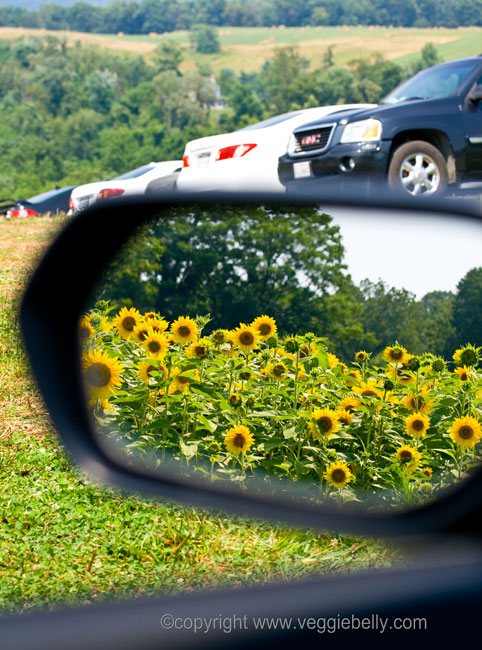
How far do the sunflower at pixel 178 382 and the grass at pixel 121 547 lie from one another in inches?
24.4

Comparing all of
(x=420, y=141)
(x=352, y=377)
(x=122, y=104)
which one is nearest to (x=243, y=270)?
(x=352, y=377)

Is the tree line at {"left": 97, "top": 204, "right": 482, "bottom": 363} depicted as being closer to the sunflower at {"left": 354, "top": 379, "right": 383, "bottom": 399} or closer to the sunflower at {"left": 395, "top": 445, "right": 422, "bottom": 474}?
the sunflower at {"left": 354, "top": 379, "right": 383, "bottom": 399}

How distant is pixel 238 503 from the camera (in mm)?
1325

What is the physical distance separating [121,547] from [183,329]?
5.07 ft

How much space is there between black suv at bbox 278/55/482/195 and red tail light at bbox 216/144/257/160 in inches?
75.1

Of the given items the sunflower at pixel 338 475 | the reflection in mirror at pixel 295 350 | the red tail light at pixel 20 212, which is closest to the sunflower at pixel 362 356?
the reflection in mirror at pixel 295 350

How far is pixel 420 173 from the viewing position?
28.9ft

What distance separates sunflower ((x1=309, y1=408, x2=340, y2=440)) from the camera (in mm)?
1605

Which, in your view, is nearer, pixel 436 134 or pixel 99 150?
pixel 436 134

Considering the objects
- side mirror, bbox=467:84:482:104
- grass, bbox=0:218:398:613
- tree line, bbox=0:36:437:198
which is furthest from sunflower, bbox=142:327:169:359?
tree line, bbox=0:36:437:198

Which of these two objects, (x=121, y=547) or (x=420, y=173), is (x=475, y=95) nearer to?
(x=420, y=173)

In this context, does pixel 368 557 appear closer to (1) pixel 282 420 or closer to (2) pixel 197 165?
(1) pixel 282 420

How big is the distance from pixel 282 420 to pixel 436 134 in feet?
25.7

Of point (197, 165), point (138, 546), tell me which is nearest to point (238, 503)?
point (138, 546)
